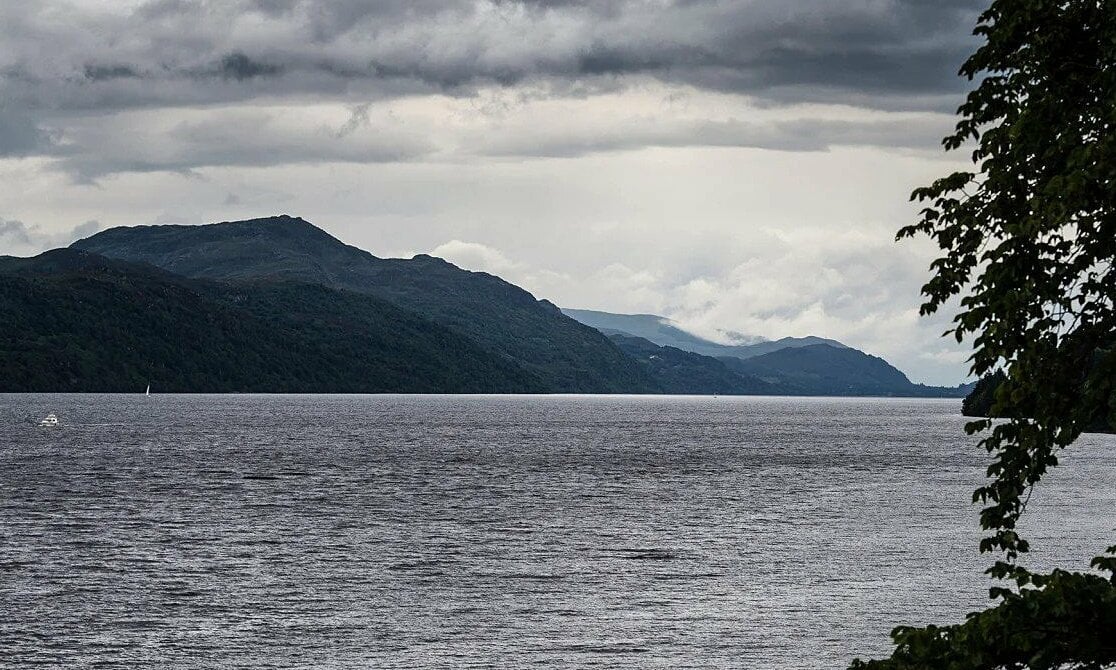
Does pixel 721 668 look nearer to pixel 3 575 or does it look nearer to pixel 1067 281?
pixel 1067 281

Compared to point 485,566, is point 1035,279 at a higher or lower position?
higher

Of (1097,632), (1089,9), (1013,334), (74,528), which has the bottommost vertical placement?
(74,528)

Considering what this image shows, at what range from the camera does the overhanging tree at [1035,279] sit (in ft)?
70.7

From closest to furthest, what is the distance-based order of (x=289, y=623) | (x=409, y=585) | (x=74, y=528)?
1. (x=289, y=623)
2. (x=409, y=585)
3. (x=74, y=528)

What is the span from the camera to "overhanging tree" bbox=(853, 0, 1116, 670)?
70.7ft

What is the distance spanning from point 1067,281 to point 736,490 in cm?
10806

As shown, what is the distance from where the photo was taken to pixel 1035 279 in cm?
2488

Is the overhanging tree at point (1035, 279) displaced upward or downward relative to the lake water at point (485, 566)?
upward

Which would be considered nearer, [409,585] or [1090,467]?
[409,585]

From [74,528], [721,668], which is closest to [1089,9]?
[721,668]

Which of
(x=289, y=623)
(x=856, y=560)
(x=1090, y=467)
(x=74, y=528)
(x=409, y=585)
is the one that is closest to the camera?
(x=289, y=623)

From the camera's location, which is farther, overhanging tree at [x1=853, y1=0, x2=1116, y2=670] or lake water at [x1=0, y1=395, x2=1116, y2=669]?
lake water at [x1=0, y1=395, x2=1116, y2=669]

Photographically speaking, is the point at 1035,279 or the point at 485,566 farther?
the point at 485,566

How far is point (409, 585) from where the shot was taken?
6469cm
